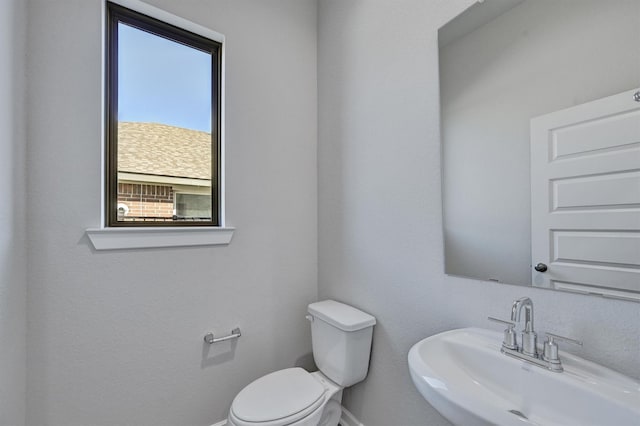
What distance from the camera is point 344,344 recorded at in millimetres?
1351

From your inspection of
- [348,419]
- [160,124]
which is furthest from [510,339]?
[160,124]

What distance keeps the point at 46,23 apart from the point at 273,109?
1.01 m

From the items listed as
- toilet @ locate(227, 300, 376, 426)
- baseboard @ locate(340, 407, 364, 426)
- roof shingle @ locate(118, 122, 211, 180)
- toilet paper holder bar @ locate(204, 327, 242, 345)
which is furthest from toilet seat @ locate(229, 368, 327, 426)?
roof shingle @ locate(118, 122, 211, 180)

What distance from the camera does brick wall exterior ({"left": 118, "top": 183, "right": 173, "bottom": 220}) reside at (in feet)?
4.40

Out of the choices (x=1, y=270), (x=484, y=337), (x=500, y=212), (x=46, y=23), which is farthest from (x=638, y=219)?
(x=46, y=23)

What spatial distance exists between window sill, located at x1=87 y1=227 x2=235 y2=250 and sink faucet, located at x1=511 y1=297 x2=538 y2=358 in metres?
1.28

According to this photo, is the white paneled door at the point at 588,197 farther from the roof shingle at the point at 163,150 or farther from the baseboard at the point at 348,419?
the roof shingle at the point at 163,150

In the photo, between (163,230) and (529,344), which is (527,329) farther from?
(163,230)

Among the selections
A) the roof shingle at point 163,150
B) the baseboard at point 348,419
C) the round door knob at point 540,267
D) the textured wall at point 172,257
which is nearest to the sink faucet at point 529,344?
the round door knob at point 540,267

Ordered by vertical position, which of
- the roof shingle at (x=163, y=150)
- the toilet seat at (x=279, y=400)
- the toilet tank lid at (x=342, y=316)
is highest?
the roof shingle at (x=163, y=150)

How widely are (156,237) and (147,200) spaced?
224 millimetres

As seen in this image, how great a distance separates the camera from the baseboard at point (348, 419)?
1.52 meters

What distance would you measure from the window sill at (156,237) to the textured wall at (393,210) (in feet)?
2.22

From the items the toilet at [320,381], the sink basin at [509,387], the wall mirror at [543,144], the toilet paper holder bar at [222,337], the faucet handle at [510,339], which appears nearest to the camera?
the sink basin at [509,387]
